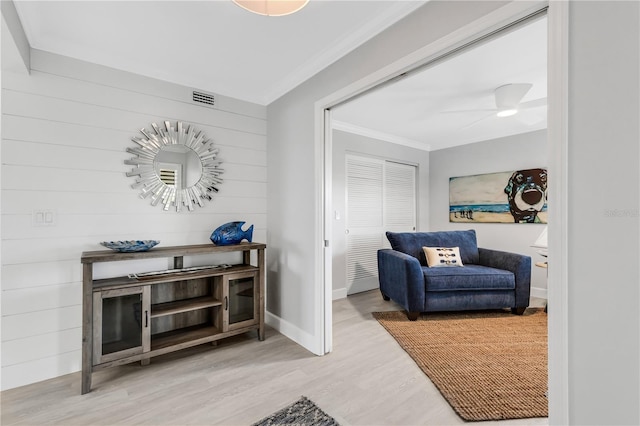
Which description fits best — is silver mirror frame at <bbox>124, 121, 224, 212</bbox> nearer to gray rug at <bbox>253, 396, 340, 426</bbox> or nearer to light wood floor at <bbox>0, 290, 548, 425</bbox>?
light wood floor at <bbox>0, 290, 548, 425</bbox>

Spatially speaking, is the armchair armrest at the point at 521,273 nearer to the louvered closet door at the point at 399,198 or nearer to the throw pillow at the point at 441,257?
the throw pillow at the point at 441,257

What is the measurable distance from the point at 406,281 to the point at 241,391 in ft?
6.63

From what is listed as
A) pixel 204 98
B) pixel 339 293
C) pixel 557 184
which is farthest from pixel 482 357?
pixel 204 98

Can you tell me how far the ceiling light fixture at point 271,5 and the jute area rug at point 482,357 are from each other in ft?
8.02

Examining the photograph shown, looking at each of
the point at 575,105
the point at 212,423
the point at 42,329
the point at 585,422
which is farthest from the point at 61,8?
the point at 585,422

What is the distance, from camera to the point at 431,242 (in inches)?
159

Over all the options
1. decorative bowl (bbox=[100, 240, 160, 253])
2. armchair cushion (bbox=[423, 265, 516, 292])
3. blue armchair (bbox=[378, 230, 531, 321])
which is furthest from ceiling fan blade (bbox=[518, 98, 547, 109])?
decorative bowl (bbox=[100, 240, 160, 253])

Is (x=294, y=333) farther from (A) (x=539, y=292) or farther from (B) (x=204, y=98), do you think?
(A) (x=539, y=292)

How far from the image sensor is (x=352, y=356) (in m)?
2.46

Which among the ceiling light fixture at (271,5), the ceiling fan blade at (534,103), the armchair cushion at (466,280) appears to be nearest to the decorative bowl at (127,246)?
the ceiling light fixture at (271,5)

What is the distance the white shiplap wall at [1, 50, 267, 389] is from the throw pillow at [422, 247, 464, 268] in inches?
115

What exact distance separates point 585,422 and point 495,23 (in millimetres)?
1748

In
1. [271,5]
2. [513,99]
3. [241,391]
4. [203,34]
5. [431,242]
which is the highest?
[203,34]

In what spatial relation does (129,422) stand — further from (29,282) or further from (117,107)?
(117,107)
